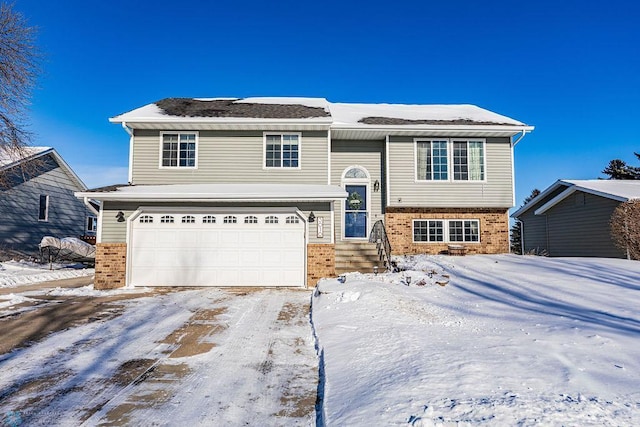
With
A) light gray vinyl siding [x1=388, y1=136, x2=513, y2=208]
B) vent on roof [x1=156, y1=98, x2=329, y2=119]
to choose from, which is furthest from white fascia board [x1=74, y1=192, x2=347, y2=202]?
light gray vinyl siding [x1=388, y1=136, x2=513, y2=208]

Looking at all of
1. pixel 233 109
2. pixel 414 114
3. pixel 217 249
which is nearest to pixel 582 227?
pixel 414 114

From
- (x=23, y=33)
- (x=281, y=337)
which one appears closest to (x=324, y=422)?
(x=281, y=337)

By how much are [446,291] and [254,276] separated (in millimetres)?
5306

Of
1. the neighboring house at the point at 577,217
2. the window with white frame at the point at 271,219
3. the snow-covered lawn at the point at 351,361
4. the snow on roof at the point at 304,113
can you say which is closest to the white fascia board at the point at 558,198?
the neighboring house at the point at 577,217

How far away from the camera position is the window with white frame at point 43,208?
21.2 metres

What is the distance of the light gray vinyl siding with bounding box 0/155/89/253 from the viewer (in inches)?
758

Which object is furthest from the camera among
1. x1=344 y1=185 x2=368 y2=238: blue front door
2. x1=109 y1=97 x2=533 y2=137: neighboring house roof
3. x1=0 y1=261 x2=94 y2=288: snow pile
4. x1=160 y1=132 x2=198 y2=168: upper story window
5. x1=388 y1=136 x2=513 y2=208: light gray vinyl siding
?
x1=344 y1=185 x2=368 y2=238: blue front door

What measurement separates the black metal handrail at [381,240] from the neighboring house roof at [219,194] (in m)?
2.31

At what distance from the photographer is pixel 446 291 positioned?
30.2 ft

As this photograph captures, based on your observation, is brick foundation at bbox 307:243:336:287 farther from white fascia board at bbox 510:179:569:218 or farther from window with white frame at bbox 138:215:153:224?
white fascia board at bbox 510:179:569:218

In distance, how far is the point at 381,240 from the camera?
13336 millimetres

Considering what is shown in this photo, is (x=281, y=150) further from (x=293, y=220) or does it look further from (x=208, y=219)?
(x=208, y=219)

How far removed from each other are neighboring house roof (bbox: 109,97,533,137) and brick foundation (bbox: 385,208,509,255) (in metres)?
2.86

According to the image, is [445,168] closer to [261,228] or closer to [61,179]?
[261,228]
